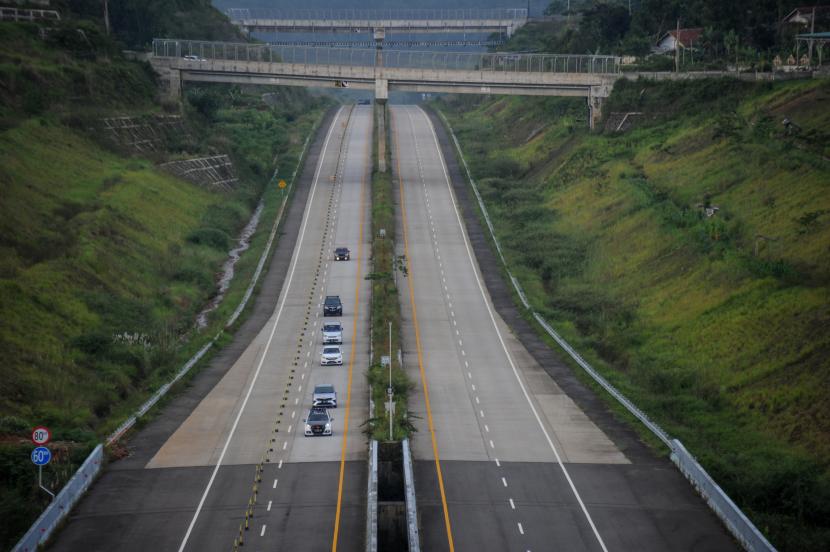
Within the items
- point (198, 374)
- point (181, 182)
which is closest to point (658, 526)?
point (198, 374)

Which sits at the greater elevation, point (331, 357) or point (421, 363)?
point (331, 357)

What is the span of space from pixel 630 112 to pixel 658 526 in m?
80.1

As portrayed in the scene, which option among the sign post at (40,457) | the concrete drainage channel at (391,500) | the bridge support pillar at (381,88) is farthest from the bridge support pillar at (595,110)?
the sign post at (40,457)

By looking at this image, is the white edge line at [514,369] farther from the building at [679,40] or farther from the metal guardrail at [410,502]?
the building at [679,40]

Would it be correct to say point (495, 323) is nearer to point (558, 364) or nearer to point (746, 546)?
point (558, 364)

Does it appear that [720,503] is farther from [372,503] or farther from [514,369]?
[514,369]

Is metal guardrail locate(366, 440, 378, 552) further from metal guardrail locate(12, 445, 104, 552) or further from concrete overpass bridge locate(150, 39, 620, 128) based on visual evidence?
concrete overpass bridge locate(150, 39, 620, 128)

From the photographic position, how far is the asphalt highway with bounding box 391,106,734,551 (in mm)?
42781

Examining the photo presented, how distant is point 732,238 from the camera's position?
77.4 m

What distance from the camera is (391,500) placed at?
4697cm

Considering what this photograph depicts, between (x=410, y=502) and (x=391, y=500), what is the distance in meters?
4.09

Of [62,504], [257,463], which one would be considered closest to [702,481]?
[257,463]

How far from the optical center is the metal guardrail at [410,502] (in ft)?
129

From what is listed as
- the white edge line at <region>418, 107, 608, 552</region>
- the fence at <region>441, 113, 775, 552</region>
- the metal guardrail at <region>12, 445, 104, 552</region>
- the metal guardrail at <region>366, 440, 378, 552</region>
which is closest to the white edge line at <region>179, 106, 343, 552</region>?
the metal guardrail at <region>12, 445, 104, 552</region>
